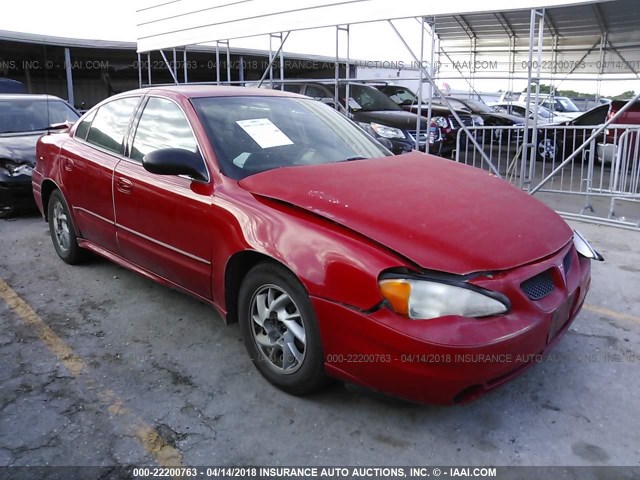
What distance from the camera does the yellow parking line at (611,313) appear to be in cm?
374

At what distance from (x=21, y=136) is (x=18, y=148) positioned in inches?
21.3

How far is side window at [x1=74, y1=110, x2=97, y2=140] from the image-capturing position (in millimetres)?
4520

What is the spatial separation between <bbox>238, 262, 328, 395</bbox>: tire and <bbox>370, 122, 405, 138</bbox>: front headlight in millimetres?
7514

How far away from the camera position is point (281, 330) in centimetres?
279

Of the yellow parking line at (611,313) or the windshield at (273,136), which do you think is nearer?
the windshield at (273,136)

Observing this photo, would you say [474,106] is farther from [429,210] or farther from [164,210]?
[429,210]

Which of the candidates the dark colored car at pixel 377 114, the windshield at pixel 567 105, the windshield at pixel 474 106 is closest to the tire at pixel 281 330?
the dark colored car at pixel 377 114

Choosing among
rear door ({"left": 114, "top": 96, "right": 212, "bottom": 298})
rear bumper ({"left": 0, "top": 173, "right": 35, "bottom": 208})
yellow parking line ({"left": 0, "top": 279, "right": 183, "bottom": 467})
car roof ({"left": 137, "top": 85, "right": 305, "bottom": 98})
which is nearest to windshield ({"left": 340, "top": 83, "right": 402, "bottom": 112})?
rear bumper ({"left": 0, "top": 173, "right": 35, "bottom": 208})

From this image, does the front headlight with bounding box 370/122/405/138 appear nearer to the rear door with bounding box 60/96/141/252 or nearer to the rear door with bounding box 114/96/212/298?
the rear door with bounding box 60/96/141/252

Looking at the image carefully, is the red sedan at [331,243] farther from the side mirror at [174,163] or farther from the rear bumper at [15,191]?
the rear bumper at [15,191]

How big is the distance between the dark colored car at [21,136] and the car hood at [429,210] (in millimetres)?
4821

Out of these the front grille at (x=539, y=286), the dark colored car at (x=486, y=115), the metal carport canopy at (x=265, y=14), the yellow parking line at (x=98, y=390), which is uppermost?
the metal carport canopy at (x=265, y=14)

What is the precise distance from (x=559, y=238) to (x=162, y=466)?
7.32ft

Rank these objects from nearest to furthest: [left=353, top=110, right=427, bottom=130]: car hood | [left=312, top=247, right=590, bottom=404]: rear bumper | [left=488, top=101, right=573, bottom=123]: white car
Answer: [left=312, top=247, right=590, bottom=404]: rear bumper → [left=353, top=110, right=427, bottom=130]: car hood → [left=488, top=101, right=573, bottom=123]: white car
